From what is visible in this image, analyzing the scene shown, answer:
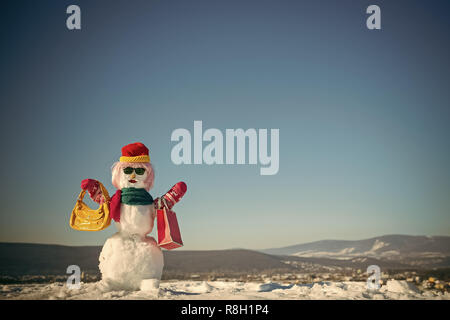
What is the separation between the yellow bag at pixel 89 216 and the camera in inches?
169

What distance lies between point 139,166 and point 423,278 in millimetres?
3113

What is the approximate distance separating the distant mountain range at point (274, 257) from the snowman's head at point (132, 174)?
1.97 metres

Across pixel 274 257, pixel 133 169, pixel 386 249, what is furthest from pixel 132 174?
pixel 386 249

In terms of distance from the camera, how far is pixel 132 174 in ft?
14.3

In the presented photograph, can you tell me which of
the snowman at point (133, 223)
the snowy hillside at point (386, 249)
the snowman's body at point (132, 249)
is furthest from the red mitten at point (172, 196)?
the snowy hillside at point (386, 249)

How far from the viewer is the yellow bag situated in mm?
4297

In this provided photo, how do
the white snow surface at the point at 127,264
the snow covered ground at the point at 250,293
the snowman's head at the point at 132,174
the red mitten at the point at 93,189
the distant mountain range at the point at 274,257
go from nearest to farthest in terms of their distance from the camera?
the snow covered ground at the point at 250,293 → the white snow surface at the point at 127,264 → the red mitten at the point at 93,189 → the snowman's head at the point at 132,174 → the distant mountain range at the point at 274,257

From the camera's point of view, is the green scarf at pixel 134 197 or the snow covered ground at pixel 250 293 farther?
the green scarf at pixel 134 197

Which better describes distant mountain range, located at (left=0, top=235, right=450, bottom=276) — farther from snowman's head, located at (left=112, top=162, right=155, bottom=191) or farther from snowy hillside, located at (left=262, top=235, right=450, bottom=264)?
snowman's head, located at (left=112, top=162, right=155, bottom=191)

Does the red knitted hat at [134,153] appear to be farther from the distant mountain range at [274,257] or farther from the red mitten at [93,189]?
the distant mountain range at [274,257]

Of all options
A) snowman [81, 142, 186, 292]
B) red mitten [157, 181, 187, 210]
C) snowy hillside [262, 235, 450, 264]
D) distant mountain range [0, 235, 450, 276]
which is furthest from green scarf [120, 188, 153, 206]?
snowy hillside [262, 235, 450, 264]

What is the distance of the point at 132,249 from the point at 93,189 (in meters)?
0.67
